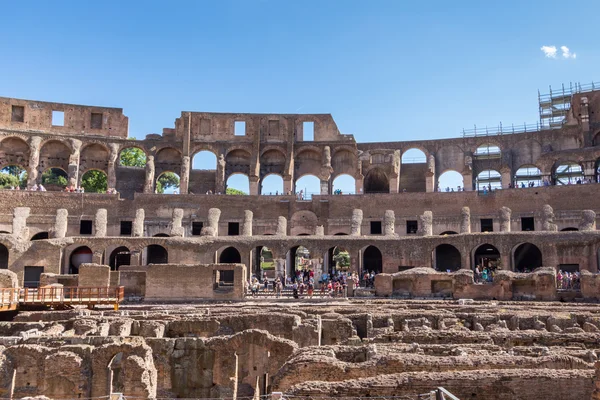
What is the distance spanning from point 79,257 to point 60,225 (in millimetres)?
2402

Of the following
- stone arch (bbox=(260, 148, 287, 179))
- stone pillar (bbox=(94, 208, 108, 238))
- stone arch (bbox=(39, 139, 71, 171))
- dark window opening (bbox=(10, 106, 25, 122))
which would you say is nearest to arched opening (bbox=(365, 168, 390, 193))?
stone arch (bbox=(260, 148, 287, 179))

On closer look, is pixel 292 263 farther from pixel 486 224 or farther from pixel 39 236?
pixel 39 236

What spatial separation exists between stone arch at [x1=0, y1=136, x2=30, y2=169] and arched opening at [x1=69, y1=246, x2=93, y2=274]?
524 inches

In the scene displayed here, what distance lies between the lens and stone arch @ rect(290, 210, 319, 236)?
40.4m

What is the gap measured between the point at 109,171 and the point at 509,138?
32.9m

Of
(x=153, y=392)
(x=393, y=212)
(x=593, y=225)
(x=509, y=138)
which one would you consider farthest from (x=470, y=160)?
(x=153, y=392)

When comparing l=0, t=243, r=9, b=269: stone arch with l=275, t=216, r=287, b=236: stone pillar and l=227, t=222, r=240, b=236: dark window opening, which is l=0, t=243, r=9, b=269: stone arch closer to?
l=227, t=222, r=240, b=236: dark window opening


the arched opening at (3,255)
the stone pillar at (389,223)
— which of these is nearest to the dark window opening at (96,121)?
the arched opening at (3,255)

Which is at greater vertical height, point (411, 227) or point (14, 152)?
point (14, 152)

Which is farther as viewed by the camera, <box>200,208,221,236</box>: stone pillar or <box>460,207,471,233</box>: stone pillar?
<box>460,207,471,233</box>: stone pillar

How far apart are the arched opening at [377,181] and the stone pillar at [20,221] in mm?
26863

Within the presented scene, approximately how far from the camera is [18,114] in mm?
45156

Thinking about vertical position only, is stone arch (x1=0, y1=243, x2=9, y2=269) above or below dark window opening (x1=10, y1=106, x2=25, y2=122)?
below

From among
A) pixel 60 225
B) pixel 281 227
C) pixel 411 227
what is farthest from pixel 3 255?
pixel 411 227
